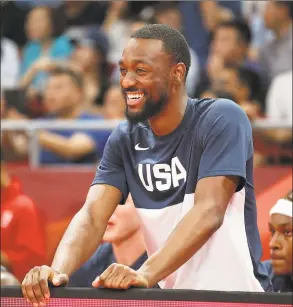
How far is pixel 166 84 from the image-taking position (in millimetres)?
3037

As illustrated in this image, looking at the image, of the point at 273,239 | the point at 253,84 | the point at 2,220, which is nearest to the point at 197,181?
the point at 273,239

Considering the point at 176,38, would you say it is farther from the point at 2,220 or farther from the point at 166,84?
the point at 2,220

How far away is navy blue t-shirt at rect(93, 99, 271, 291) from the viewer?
3002 millimetres

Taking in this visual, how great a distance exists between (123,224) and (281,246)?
2.51ft

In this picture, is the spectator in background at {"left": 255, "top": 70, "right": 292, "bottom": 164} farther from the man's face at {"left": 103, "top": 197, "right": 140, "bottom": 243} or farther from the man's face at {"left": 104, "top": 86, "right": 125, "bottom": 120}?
the man's face at {"left": 103, "top": 197, "right": 140, "bottom": 243}

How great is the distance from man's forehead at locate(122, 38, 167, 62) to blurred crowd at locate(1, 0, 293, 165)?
241 cm

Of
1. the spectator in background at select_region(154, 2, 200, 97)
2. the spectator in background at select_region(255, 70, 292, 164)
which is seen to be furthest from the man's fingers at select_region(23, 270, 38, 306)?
the spectator in background at select_region(154, 2, 200, 97)

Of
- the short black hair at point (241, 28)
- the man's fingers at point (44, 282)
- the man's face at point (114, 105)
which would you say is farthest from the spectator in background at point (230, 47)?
the man's fingers at point (44, 282)

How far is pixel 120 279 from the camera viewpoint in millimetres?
2568

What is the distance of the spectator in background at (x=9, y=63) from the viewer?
8.12m

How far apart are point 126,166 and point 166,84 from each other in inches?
15.4

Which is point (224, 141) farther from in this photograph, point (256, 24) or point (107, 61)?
point (107, 61)

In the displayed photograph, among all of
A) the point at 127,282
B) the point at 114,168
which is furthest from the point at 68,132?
the point at 127,282

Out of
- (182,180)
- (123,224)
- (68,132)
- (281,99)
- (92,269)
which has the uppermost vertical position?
(182,180)
